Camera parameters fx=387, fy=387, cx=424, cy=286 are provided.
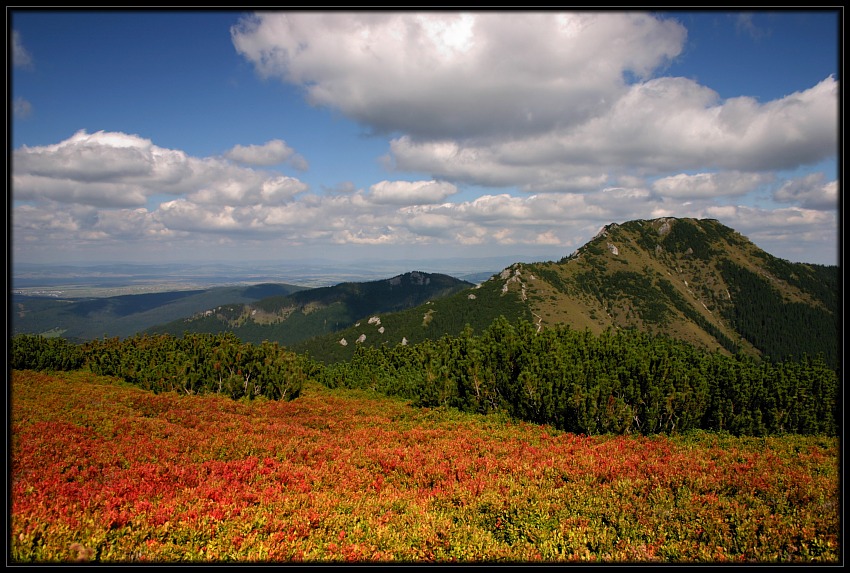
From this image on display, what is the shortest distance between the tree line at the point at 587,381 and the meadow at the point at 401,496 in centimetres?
197

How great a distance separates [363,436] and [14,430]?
11274 mm

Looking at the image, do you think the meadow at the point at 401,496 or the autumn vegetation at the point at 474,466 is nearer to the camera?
the meadow at the point at 401,496

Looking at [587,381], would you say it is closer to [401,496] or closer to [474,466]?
[474,466]

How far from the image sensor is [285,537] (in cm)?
665

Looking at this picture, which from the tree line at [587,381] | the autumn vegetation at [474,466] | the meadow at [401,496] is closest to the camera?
the meadow at [401,496]

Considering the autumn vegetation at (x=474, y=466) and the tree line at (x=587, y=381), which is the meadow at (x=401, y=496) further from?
the tree line at (x=587, y=381)

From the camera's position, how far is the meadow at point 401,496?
6.42 m

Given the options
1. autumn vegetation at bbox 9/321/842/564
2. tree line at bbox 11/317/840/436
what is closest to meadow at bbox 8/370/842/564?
autumn vegetation at bbox 9/321/842/564

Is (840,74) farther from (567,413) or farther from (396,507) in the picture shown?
(567,413)

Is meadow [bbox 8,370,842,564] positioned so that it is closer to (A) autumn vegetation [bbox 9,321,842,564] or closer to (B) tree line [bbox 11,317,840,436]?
(A) autumn vegetation [bbox 9,321,842,564]

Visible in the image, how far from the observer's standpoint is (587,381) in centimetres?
1817

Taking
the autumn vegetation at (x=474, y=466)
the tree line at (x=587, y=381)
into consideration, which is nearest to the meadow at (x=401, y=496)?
the autumn vegetation at (x=474, y=466)

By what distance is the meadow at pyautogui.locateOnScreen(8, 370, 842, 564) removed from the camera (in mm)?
6418

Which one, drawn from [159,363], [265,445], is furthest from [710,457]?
[159,363]
